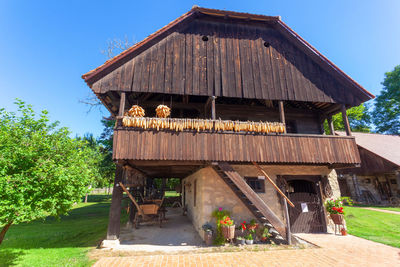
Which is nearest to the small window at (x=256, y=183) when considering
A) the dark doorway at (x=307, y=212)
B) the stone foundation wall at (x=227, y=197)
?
the stone foundation wall at (x=227, y=197)

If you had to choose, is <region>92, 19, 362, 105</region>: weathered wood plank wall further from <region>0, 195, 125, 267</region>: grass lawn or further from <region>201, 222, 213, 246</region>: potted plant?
<region>0, 195, 125, 267</region>: grass lawn

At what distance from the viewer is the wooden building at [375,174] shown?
59.6 feet

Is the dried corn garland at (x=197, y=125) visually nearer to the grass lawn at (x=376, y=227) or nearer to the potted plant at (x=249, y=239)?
the potted plant at (x=249, y=239)

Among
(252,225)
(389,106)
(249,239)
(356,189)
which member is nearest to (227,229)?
(249,239)

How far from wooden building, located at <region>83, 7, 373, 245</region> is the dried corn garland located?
43 mm

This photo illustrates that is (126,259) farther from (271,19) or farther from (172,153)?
(271,19)

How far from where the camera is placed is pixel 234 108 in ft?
37.6

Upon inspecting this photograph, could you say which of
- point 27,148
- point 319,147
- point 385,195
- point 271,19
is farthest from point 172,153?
point 385,195

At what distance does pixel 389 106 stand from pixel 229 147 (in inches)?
1450

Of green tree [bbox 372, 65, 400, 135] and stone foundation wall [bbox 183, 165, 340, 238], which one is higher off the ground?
green tree [bbox 372, 65, 400, 135]

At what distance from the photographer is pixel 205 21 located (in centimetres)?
1049

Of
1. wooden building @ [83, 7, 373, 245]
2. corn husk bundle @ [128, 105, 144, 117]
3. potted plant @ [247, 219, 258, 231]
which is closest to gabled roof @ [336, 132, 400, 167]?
wooden building @ [83, 7, 373, 245]

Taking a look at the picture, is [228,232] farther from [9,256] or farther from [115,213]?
[9,256]

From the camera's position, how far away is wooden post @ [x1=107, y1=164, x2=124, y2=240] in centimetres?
753
